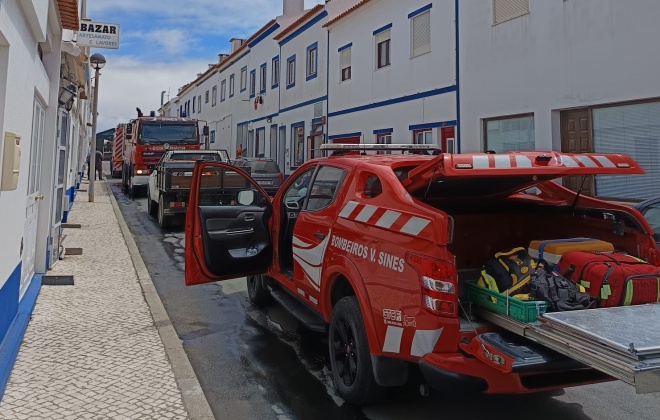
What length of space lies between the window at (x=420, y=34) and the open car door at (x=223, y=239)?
947 cm

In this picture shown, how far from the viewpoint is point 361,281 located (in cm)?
361

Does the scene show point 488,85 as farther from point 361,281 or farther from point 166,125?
point 166,125

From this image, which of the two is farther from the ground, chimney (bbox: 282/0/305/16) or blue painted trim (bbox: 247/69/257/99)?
chimney (bbox: 282/0/305/16)

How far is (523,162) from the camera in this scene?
11.0ft

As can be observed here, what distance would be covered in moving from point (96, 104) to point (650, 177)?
15.0 meters

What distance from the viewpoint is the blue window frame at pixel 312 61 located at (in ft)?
66.8

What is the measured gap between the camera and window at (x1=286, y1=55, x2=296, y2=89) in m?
22.7

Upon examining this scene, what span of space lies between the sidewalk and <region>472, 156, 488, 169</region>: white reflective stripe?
2.45 meters

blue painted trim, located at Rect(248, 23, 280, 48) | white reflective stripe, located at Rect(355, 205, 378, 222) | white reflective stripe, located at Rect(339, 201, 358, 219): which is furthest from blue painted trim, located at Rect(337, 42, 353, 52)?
white reflective stripe, located at Rect(355, 205, 378, 222)

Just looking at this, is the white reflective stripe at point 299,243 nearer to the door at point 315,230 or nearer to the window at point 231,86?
the door at point 315,230

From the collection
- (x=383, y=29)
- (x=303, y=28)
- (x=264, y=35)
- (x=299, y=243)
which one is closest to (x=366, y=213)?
(x=299, y=243)

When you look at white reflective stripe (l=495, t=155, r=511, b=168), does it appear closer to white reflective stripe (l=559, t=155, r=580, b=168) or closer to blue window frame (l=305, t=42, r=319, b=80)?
white reflective stripe (l=559, t=155, r=580, b=168)

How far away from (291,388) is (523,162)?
246 cm

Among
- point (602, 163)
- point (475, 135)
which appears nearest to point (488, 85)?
point (475, 135)
